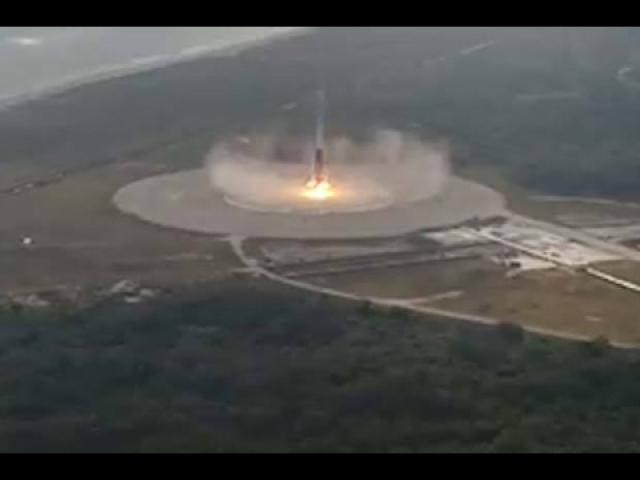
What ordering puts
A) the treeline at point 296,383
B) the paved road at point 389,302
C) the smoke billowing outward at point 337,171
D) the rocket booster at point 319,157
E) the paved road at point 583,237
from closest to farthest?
the treeline at point 296,383, the paved road at point 389,302, the paved road at point 583,237, the smoke billowing outward at point 337,171, the rocket booster at point 319,157

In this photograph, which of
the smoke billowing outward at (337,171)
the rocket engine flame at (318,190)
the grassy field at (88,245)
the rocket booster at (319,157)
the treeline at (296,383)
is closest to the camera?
the treeline at (296,383)

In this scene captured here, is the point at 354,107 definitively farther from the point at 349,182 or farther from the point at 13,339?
the point at 13,339

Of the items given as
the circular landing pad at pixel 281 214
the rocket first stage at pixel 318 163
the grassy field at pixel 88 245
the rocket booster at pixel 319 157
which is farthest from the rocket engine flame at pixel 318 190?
the grassy field at pixel 88 245

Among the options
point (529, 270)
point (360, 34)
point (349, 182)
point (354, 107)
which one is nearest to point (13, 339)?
point (529, 270)

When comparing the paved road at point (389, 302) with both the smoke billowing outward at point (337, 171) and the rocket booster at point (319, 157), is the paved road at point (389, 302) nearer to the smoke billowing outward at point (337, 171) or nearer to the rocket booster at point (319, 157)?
the smoke billowing outward at point (337, 171)

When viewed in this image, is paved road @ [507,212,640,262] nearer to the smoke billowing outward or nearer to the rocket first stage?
the smoke billowing outward
